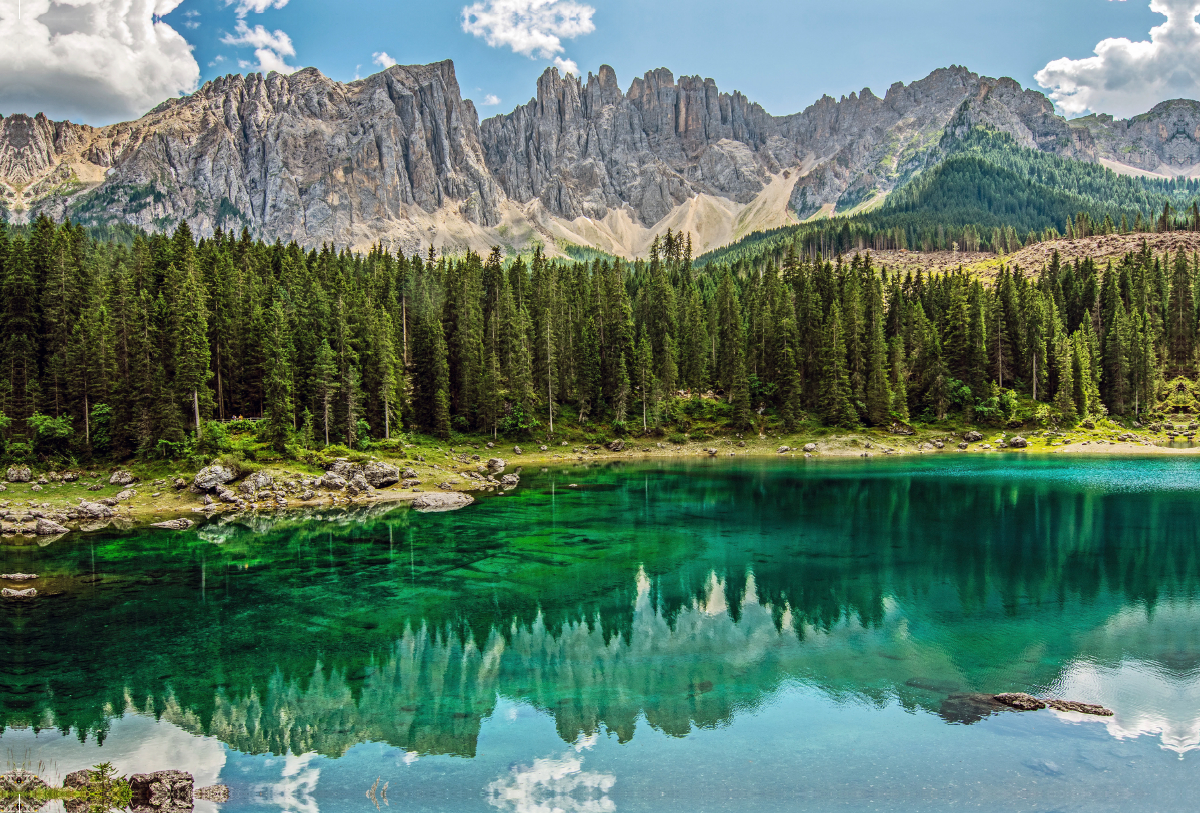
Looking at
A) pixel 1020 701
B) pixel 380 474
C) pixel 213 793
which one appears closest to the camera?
pixel 213 793

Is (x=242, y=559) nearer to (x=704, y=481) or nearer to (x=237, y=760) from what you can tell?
(x=237, y=760)

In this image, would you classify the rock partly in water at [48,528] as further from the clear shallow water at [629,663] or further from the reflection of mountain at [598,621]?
the reflection of mountain at [598,621]

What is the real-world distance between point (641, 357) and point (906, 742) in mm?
77877

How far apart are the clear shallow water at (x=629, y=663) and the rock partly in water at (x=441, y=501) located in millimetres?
8624

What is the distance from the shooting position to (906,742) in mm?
16172

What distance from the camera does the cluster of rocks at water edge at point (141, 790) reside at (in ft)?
43.6

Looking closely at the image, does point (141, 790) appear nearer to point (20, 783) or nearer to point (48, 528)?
point (20, 783)

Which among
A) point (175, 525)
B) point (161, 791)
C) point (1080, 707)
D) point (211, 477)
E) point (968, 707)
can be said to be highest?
point (211, 477)

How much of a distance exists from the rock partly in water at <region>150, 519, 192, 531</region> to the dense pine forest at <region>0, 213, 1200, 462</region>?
41.2ft

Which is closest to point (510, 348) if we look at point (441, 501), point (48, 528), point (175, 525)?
point (441, 501)

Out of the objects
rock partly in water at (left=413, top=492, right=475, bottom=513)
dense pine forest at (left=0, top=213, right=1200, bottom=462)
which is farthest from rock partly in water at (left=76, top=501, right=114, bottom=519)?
rock partly in water at (left=413, top=492, right=475, bottom=513)

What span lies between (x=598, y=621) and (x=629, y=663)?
411 centimetres

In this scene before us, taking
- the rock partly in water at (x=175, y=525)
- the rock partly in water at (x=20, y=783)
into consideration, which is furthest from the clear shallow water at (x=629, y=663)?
the rock partly in water at (x=175, y=525)

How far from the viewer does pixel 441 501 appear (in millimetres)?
52719
